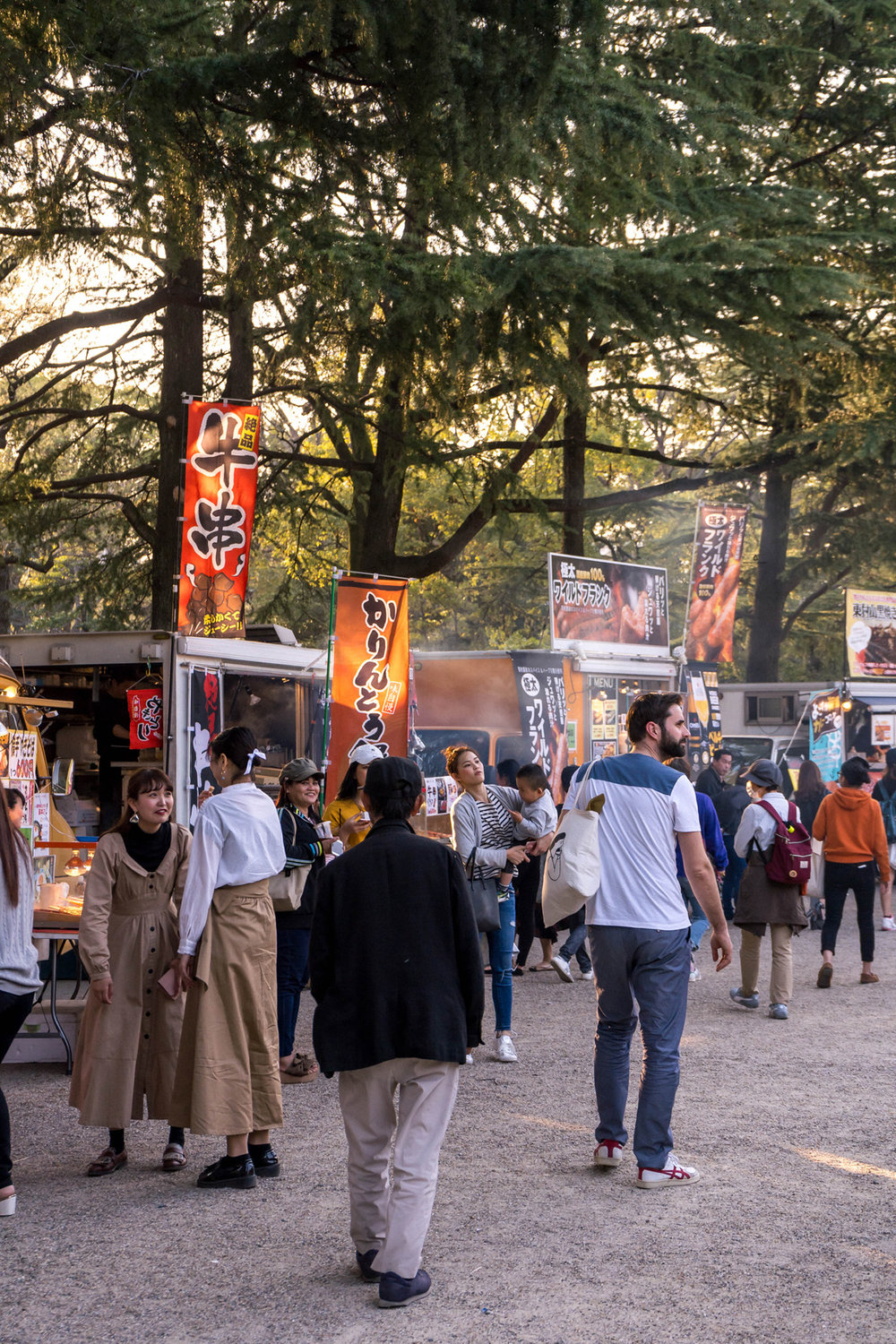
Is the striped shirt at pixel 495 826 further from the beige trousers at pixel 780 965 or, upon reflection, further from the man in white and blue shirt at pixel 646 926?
the beige trousers at pixel 780 965

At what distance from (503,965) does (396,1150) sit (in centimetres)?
345

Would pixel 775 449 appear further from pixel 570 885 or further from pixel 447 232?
pixel 570 885

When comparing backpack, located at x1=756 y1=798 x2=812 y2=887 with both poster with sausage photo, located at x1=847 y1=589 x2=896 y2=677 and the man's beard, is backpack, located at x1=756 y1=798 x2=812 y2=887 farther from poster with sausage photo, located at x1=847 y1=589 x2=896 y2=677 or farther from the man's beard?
poster with sausage photo, located at x1=847 y1=589 x2=896 y2=677

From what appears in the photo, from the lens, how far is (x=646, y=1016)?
501cm

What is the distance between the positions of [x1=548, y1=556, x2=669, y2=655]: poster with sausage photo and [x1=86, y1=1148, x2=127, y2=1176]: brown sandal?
890 centimetres

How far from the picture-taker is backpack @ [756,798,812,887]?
28.8 ft

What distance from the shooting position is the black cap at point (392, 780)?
406 cm

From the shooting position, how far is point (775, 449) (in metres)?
18.8

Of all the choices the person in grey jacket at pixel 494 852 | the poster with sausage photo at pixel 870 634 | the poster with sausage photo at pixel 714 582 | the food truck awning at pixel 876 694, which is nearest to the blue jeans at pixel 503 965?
the person in grey jacket at pixel 494 852

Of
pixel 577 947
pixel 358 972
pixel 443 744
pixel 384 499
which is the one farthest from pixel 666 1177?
pixel 384 499

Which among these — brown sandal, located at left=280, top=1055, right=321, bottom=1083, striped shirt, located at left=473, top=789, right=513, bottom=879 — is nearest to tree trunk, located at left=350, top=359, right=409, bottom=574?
striped shirt, located at left=473, top=789, right=513, bottom=879

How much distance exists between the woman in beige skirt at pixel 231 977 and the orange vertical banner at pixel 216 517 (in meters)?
5.29

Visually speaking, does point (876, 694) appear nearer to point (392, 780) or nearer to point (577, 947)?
point (577, 947)

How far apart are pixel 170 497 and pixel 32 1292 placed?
10.3m
